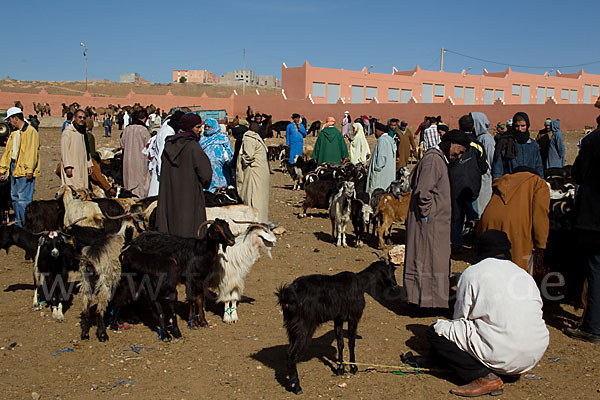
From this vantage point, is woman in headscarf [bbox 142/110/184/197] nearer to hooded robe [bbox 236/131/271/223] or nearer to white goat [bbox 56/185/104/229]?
hooded robe [bbox 236/131/271/223]

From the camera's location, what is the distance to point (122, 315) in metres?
5.36

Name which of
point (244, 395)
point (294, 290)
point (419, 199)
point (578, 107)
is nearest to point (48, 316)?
point (244, 395)

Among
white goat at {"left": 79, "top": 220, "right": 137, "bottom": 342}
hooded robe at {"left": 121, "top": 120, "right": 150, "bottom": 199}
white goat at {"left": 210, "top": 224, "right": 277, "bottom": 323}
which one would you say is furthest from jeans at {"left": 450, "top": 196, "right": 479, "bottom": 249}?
hooded robe at {"left": 121, "top": 120, "right": 150, "bottom": 199}

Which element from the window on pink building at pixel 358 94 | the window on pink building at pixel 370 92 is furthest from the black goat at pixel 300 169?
the window on pink building at pixel 370 92

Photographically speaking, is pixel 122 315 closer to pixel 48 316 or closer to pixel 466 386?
pixel 48 316

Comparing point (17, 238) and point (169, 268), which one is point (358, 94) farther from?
point (169, 268)

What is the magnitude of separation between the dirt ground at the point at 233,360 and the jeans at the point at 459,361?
180 mm

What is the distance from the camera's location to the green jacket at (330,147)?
1240 centimetres

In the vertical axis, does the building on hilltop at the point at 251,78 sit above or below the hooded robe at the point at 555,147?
above

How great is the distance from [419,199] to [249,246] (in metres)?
1.84

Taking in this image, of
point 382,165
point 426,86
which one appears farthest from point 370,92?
point 382,165

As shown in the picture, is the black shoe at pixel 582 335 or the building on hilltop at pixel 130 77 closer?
the black shoe at pixel 582 335

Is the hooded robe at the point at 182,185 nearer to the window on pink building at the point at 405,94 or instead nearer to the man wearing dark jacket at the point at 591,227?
the man wearing dark jacket at the point at 591,227

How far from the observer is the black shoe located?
15.9ft
